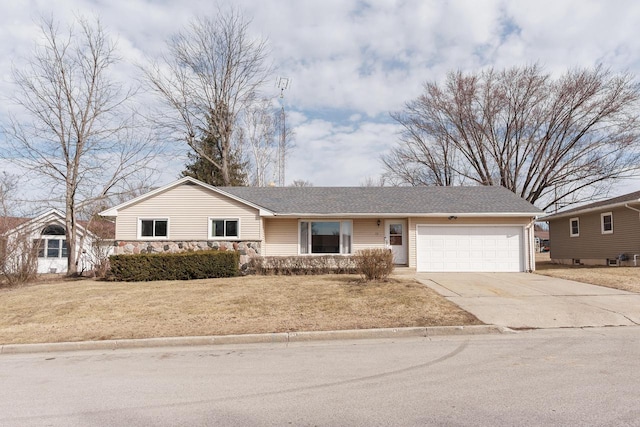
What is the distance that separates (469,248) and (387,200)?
428 centimetres

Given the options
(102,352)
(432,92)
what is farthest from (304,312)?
(432,92)

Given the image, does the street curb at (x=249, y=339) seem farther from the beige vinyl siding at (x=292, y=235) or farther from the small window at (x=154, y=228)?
the beige vinyl siding at (x=292, y=235)

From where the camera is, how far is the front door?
1814 cm

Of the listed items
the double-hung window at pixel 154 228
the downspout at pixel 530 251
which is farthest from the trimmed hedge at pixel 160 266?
the downspout at pixel 530 251

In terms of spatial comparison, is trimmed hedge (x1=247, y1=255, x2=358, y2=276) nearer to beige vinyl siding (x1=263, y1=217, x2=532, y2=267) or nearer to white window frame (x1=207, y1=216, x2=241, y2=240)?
beige vinyl siding (x1=263, y1=217, x2=532, y2=267)

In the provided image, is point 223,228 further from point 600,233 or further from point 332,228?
point 600,233

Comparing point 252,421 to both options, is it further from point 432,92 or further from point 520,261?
point 432,92

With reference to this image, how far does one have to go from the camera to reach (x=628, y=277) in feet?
44.4

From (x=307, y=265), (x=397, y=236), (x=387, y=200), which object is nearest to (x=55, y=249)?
(x=307, y=265)

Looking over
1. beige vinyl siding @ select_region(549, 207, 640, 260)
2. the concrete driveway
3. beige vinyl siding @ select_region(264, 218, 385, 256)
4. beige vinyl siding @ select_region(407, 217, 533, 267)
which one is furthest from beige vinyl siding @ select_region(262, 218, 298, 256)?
beige vinyl siding @ select_region(549, 207, 640, 260)

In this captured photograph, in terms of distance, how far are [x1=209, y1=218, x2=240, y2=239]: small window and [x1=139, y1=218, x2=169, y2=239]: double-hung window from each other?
188cm

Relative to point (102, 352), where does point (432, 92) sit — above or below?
above

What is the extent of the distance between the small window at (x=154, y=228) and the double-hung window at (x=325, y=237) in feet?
18.9

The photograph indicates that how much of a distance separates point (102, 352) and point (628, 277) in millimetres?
15017
